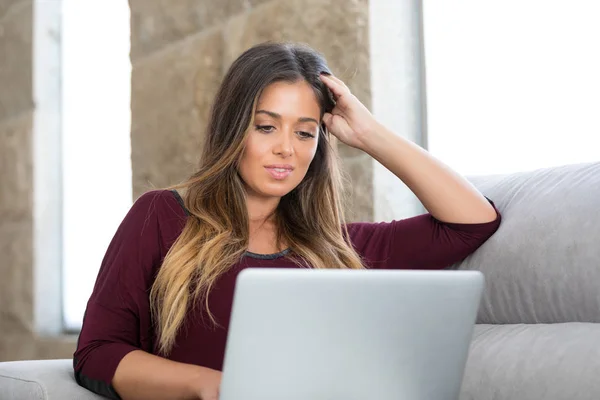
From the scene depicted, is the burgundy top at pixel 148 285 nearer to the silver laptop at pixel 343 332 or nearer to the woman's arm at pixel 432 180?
the woman's arm at pixel 432 180

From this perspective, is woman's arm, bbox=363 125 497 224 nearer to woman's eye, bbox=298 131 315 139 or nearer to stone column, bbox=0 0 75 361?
woman's eye, bbox=298 131 315 139

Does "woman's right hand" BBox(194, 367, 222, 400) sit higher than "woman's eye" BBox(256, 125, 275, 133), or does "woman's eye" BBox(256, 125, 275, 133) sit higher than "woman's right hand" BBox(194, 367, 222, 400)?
"woman's eye" BBox(256, 125, 275, 133)

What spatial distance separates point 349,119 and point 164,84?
135 cm

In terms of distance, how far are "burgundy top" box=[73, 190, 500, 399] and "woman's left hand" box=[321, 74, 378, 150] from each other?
248 millimetres

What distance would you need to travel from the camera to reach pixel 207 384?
4.48ft

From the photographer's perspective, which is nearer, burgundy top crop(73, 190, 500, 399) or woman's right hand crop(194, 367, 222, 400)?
woman's right hand crop(194, 367, 222, 400)

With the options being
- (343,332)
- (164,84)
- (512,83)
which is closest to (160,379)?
(343,332)

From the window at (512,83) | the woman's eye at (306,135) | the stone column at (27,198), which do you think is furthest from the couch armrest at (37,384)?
the stone column at (27,198)

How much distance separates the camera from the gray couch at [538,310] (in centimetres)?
144

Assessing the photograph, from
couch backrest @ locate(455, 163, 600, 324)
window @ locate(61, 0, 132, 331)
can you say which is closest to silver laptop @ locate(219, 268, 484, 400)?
couch backrest @ locate(455, 163, 600, 324)

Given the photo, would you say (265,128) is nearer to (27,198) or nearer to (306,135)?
(306,135)

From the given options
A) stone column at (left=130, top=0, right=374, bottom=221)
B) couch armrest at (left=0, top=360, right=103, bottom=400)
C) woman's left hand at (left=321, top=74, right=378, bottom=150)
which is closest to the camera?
couch armrest at (left=0, top=360, right=103, bottom=400)

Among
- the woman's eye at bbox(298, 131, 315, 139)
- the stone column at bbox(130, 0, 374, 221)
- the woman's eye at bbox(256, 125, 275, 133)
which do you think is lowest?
the woman's eye at bbox(298, 131, 315, 139)

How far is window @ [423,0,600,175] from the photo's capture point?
208cm
